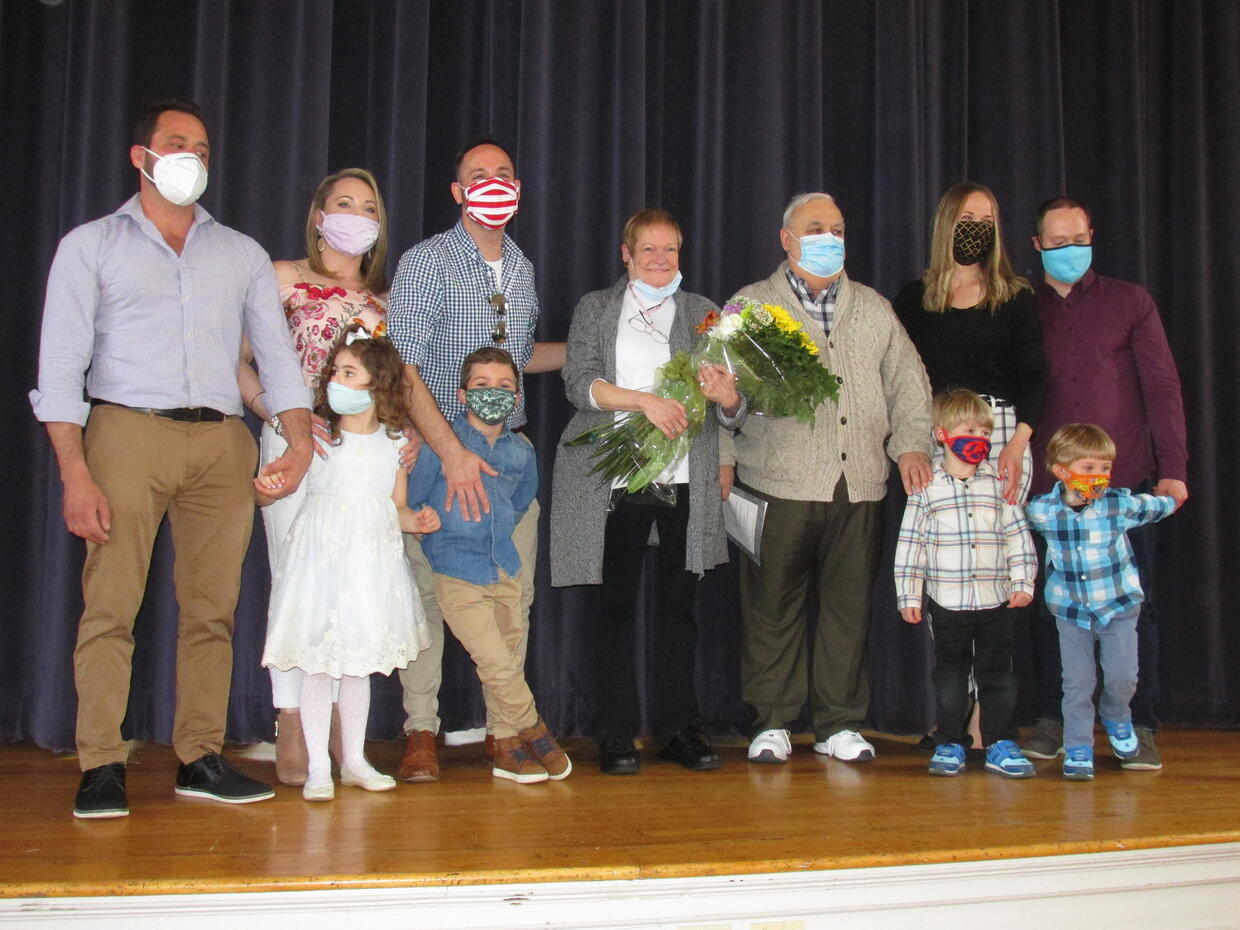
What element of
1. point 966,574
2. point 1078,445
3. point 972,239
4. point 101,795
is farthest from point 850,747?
point 101,795

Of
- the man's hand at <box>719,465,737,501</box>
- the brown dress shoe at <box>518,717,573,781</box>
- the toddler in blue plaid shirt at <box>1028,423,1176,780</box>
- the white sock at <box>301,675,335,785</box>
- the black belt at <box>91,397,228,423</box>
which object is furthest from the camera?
the man's hand at <box>719,465,737,501</box>

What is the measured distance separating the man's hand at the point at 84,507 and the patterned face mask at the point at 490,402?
0.92m

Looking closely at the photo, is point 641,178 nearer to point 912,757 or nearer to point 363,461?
point 363,461

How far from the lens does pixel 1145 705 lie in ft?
11.1

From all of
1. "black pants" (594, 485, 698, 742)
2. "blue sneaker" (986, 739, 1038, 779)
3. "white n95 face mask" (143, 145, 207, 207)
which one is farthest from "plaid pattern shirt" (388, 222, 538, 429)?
"blue sneaker" (986, 739, 1038, 779)

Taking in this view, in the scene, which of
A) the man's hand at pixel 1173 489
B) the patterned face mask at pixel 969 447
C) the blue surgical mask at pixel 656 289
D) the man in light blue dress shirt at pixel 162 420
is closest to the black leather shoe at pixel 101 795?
the man in light blue dress shirt at pixel 162 420

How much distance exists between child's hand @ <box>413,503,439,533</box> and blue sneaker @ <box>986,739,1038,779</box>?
1704mm

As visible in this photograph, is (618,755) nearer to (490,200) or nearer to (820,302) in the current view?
(820,302)

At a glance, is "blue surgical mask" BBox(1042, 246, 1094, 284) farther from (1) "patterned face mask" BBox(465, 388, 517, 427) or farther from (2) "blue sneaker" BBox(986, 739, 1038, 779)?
(1) "patterned face mask" BBox(465, 388, 517, 427)

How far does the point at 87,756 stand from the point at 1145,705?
2.97 m

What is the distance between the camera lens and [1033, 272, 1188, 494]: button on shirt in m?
3.43

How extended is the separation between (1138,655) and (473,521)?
6.71ft

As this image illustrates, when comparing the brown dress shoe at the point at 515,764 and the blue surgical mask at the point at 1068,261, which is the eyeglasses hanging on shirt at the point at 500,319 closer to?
the brown dress shoe at the point at 515,764

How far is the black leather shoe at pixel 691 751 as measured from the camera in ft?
10.3
